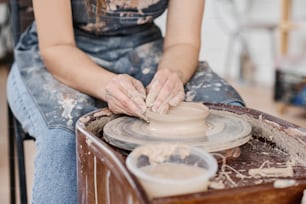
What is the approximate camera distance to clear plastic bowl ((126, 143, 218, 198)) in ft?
2.21

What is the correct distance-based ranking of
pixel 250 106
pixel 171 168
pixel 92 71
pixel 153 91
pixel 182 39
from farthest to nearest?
pixel 250 106 → pixel 182 39 → pixel 92 71 → pixel 153 91 → pixel 171 168

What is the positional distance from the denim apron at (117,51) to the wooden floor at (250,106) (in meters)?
0.84

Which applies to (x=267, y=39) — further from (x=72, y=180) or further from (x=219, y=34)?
(x=72, y=180)

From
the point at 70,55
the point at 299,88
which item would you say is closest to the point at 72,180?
the point at 70,55

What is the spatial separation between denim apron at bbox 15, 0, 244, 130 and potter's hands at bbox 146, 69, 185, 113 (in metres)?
0.13

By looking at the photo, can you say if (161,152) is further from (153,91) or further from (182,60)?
(182,60)

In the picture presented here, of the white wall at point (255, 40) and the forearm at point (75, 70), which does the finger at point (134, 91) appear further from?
the white wall at point (255, 40)

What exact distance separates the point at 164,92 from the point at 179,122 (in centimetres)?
12

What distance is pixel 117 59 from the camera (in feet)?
4.16

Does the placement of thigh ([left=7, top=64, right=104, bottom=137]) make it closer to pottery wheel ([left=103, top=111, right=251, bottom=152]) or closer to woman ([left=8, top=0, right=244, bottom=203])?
woman ([left=8, top=0, right=244, bottom=203])

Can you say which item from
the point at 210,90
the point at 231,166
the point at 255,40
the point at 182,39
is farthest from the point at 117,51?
the point at 255,40

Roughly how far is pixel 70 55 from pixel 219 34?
125 inches

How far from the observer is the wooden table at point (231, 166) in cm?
68

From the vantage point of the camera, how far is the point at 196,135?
0.87 meters
